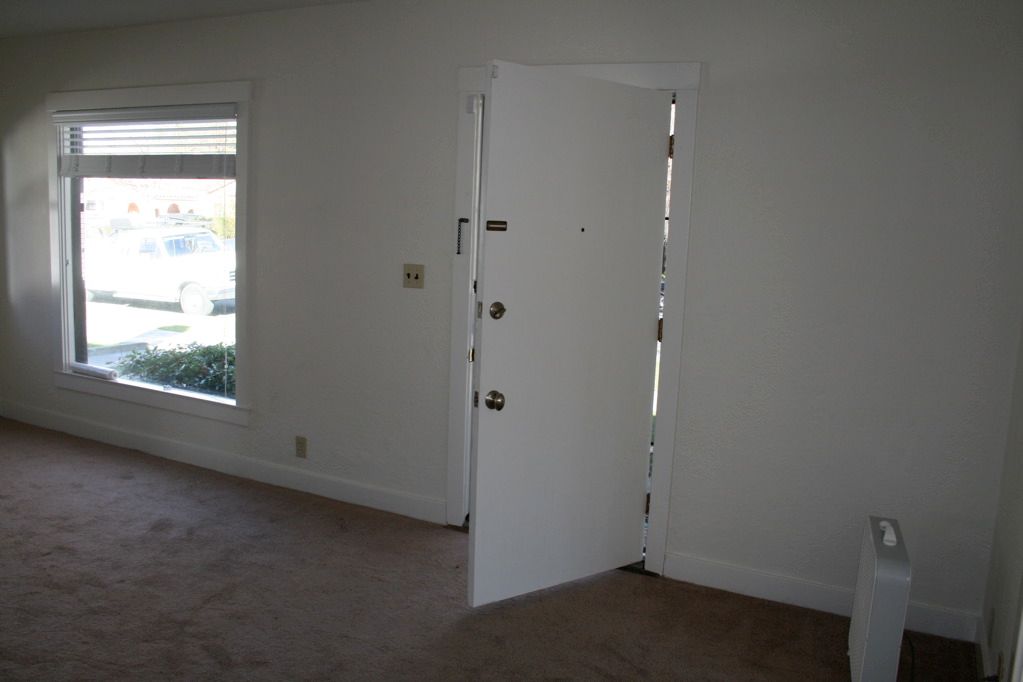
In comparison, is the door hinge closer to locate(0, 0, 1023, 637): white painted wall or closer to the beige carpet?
locate(0, 0, 1023, 637): white painted wall

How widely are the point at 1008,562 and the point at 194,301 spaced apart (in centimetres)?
413

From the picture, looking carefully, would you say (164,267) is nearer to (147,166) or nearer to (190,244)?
(190,244)

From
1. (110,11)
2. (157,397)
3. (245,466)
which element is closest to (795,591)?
(245,466)

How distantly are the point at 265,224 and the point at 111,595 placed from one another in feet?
6.53

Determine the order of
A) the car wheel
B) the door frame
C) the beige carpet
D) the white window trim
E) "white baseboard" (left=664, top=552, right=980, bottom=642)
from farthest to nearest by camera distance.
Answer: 1. the car wheel
2. the white window trim
3. the door frame
4. "white baseboard" (left=664, top=552, right=980, bottom=642)
5. the beige carpet

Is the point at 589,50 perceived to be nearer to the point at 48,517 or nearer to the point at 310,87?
the point at 310,87

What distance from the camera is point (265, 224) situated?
407 centimetres

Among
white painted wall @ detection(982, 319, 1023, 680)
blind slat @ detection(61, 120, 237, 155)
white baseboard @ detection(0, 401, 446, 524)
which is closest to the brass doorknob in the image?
white baseboard @ detection(0, 401, 446, 524)

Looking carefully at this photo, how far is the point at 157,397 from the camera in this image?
4.56m

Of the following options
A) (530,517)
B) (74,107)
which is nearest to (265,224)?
(74,107)

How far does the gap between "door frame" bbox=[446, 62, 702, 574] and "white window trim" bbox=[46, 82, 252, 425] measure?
130 cm

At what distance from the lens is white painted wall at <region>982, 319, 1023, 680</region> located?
215cm

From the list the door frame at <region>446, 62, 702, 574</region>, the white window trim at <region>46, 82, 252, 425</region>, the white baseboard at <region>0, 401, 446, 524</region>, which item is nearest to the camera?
the door frame at <region>446, 62, 702, 574</region>

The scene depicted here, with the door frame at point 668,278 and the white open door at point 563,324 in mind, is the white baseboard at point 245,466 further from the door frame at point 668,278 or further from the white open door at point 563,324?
the white open door at point 563,324
